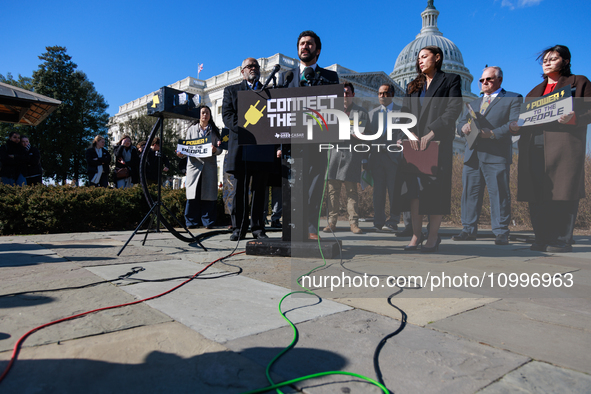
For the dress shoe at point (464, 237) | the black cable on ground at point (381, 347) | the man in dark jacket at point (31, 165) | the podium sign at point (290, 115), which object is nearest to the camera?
the black cable on ground at point (381, 347)

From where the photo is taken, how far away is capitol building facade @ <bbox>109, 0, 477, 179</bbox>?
1887 inches

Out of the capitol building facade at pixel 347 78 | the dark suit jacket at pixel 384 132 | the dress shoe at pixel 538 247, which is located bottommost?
the dress shoe at pixel 538 247

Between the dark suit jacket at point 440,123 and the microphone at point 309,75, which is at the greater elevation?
the microphone at point 309,75

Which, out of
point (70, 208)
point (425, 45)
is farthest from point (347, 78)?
point (70, 208)

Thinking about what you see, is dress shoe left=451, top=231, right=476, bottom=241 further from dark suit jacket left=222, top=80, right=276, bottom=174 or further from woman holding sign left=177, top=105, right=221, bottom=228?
woman holding sign left=177, top=105, right=221, bottom=228

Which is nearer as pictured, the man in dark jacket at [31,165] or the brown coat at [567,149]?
the brown coat at [567,149]

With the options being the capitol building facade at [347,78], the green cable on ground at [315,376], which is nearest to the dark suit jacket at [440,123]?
the green cable on ground at [315,376]

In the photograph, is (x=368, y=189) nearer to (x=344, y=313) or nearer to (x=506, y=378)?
(x=344, y=313)

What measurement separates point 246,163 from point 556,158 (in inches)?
125

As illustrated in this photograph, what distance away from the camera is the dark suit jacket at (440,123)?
11.6ft

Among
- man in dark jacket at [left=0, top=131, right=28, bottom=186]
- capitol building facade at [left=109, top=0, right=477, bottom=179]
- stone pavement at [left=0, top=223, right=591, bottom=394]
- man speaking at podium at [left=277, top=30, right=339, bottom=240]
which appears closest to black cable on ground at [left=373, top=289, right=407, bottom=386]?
stone pavement at [left=0, top=223, right=591, bottom=394]

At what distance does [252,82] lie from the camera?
4477 mm

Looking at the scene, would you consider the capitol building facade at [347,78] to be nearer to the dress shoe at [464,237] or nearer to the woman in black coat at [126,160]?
the woman in black coat at [126,160]

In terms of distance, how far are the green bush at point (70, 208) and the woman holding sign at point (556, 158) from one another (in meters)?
4.71
